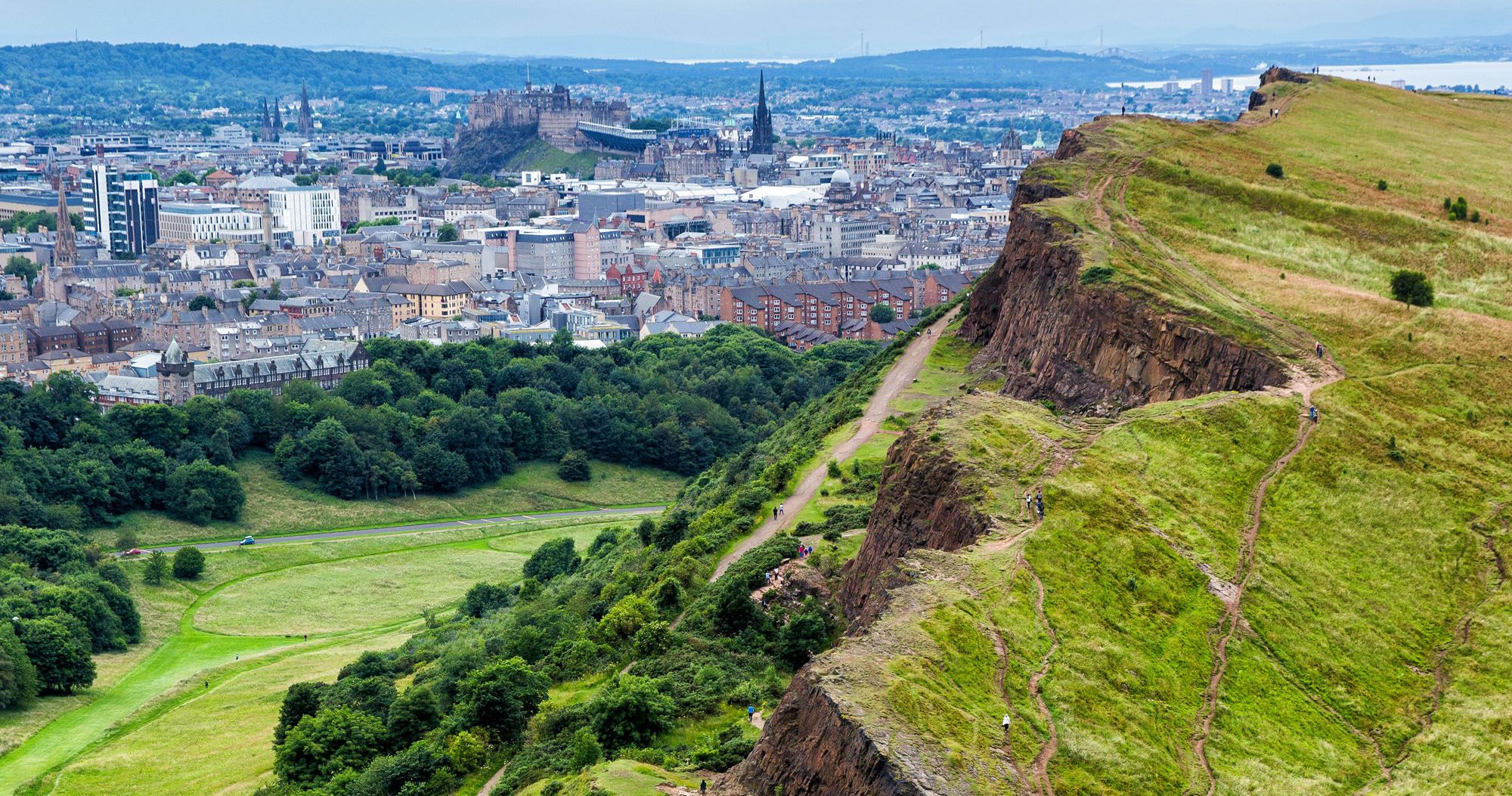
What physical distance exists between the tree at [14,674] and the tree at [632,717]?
33292 mm

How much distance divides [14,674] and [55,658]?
2456 mm

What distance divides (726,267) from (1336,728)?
459ft

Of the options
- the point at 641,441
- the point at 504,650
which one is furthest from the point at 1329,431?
the point at 641,441

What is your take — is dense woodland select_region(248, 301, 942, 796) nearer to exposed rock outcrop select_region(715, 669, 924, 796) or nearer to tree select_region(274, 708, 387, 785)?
tree select_region(274, 708, 387, 785)

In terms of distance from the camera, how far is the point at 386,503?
321ft

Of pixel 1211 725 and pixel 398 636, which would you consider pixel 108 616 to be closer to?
pixel 398 636

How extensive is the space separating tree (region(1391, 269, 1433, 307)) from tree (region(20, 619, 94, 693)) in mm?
43813

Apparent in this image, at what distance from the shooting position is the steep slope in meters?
27.3

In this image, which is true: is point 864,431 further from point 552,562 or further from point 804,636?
point 552,562

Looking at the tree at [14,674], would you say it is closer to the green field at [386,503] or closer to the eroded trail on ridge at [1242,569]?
the green field at [386,503]

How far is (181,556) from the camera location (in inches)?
3231

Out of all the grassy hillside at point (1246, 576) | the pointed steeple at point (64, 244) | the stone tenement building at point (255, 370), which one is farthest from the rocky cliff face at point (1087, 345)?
the pointed steeple at point (64, 244)

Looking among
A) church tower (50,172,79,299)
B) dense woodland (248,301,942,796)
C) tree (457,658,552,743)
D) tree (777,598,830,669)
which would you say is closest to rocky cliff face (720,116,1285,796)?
tree (777,598,830,669)

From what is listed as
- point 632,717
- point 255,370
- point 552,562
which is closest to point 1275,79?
point 552,562
